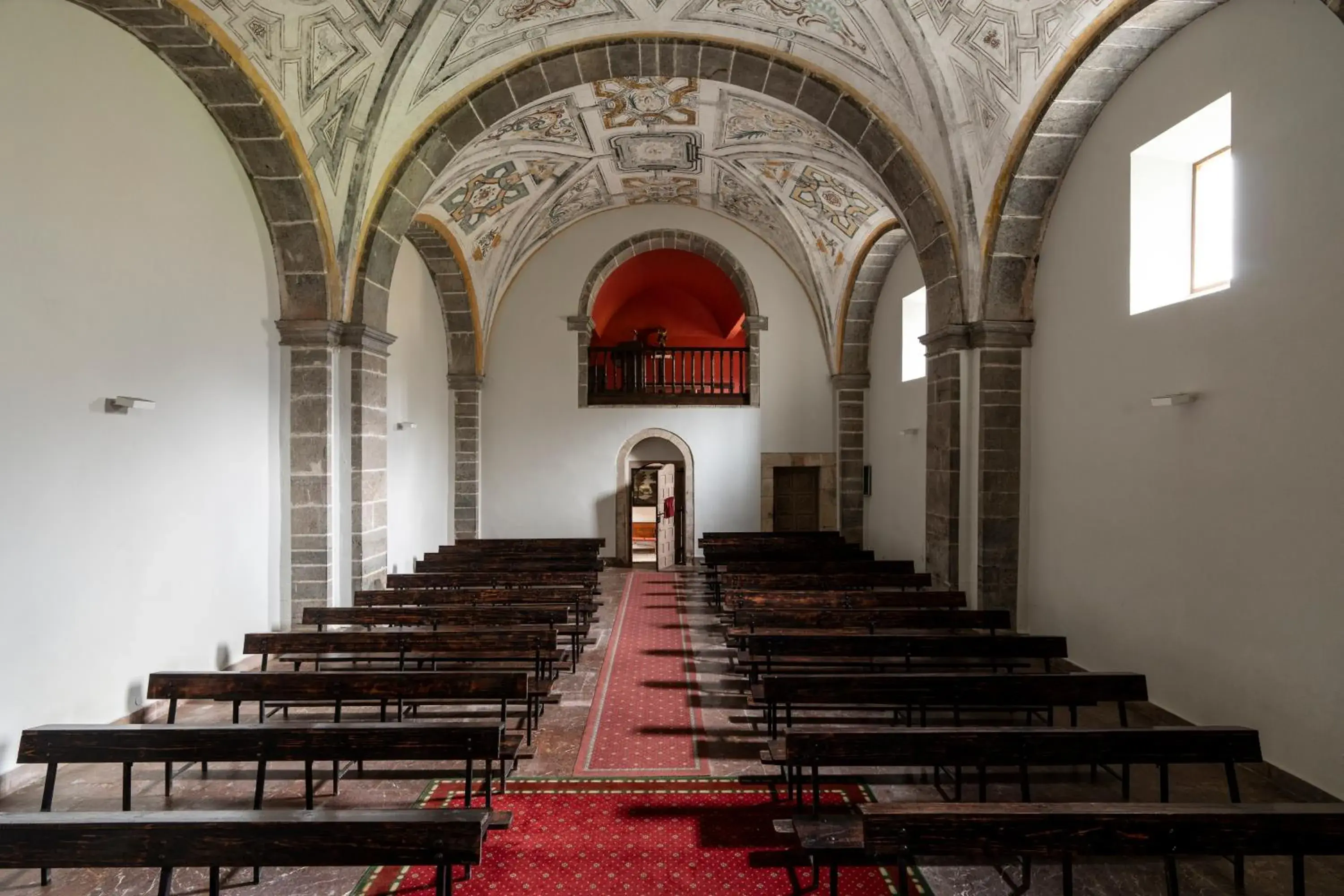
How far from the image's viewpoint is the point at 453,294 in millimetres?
12734

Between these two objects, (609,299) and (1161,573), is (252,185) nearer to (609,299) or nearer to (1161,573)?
(1161,573)

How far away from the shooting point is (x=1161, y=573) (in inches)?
227

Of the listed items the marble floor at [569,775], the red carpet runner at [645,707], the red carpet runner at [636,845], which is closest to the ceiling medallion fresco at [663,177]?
the red carpet runner at [645,707]

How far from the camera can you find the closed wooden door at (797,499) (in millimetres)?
14320

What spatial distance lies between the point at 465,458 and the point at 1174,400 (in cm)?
1095

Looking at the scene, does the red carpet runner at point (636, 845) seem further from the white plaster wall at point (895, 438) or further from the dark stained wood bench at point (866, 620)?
the white plaster wall at point (895, 438)

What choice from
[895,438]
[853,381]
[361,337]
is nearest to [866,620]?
[361,337]

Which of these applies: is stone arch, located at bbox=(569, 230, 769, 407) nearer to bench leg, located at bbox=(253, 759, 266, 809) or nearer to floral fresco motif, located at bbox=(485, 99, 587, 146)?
floral fresco motif, located at bbox=(485, 99, 587, 146)

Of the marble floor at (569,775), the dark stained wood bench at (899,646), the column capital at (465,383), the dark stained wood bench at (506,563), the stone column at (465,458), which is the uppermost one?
the column capital at (465,383)

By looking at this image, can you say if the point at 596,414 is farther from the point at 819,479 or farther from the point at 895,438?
the point at 895,438

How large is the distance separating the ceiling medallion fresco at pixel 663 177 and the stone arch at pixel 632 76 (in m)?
0.36

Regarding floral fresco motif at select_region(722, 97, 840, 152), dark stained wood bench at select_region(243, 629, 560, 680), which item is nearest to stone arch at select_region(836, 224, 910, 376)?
floral fresco motif at select_region(722, 97, 840, 152)

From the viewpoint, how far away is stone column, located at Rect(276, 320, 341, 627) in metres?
7.51

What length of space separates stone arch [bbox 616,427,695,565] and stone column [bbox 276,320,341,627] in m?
6.96
